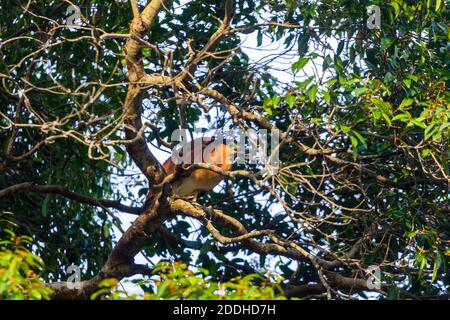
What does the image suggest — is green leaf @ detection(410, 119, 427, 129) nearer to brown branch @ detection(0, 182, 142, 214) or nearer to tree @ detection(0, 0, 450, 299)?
tree @ detection(0, 0, 450, 299)

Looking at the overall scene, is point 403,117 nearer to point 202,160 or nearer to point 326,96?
point 326,96

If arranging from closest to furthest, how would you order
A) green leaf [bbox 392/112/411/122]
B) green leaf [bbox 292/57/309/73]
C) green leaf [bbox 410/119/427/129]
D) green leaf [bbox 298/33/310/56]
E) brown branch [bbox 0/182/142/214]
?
green leaf [bbox 410/119/427/129] < green leaf [bbox 392/112/411/122] < green leaf [bbox 292/57/309/73] < green leaf [bbox 298/33/310/56] < brown branch [bbox 0/182/142/214]

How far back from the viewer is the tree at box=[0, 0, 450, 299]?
6000 mm

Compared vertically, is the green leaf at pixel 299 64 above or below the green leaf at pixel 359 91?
above

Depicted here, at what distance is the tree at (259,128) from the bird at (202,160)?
153 mm

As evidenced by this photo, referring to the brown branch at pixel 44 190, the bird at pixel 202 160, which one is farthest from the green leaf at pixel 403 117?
the brown branch at pixel 44 190

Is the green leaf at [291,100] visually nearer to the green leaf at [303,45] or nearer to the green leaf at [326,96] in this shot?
the green leaf at [326,96]

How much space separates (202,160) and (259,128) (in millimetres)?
498

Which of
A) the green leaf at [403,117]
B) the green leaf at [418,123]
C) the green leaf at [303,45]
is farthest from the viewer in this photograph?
the green leaf at [303,45]

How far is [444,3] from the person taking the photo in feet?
21.4

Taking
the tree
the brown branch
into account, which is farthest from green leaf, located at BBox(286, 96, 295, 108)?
the brown branch

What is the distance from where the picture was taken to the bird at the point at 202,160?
670 centimetres

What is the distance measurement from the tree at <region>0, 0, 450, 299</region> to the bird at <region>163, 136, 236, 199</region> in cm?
15

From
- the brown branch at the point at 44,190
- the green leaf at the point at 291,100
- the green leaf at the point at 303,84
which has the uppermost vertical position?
the green leaf at the point at 303,84
